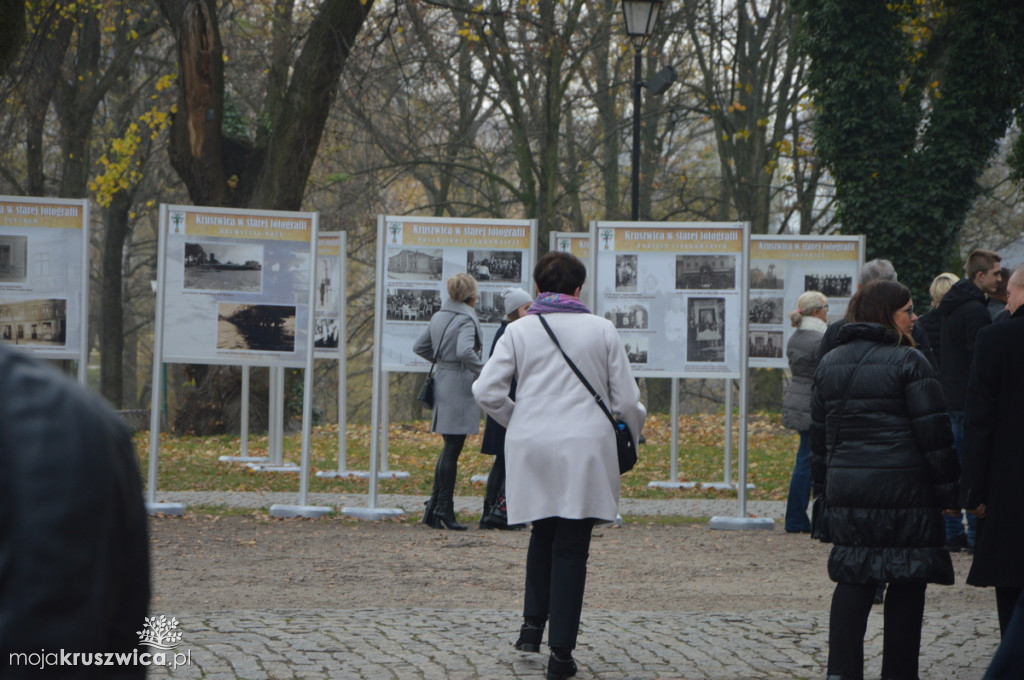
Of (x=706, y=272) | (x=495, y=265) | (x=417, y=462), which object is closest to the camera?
(x=706, y=272)

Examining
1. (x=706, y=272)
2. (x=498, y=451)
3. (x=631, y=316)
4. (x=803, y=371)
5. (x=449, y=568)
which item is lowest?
(x=449, y=568)

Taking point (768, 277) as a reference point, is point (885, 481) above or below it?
below

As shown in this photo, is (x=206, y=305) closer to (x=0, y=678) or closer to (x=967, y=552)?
(x=967, y=552)

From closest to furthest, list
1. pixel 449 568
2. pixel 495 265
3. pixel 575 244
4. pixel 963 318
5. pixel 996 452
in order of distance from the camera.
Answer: pixel 996 452 → pixel 449 568 → pixel 963 318 → pixel 495 265 → pixel 575 244

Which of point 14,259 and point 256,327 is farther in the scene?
point 256,327

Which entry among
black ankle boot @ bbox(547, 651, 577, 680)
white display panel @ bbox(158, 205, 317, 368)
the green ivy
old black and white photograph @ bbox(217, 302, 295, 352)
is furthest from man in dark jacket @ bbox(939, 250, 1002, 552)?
the green ivy

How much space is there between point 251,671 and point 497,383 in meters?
1.61

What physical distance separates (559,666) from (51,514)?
4.43m

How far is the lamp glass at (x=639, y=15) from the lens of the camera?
13938 millimetres

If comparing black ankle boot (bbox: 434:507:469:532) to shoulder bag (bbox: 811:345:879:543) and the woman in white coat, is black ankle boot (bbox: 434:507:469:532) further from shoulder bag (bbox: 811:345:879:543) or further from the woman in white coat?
shoulder bag (bbox: 811:345:879:543)

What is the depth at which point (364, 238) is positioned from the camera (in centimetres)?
2456

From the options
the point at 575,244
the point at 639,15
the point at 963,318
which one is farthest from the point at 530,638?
the point at 639,15

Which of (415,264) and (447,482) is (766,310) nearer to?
(415,264)

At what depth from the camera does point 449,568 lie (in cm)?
816
